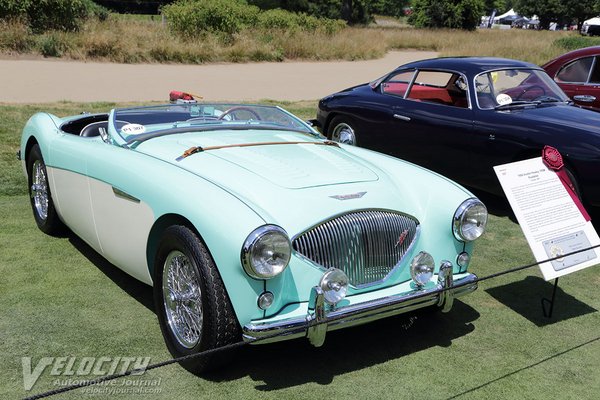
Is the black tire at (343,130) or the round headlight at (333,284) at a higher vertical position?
the round headlight at (333,284)

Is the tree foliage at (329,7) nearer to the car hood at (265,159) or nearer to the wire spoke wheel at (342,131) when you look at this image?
the wire spoke wheel at (342,131)

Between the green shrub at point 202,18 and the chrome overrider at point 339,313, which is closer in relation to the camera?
the chrome overrider at point 339,313

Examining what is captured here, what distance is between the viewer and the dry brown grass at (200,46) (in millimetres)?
16956

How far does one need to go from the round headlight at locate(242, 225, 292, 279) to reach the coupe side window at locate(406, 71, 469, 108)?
4482mm

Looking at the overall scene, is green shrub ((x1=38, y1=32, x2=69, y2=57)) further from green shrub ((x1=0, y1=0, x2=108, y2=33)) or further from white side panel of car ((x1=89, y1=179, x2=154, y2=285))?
white side panel of car ((x1=89, y1=179, x2=154, y2=285))

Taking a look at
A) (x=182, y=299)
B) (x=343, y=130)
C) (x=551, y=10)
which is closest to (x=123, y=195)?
(x=182, y=299)

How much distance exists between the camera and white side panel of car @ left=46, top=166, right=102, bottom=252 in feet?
13.4

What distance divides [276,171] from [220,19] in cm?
1899

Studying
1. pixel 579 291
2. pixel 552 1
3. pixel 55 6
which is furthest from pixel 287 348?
pixel 552 1

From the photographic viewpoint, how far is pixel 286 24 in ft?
86.3

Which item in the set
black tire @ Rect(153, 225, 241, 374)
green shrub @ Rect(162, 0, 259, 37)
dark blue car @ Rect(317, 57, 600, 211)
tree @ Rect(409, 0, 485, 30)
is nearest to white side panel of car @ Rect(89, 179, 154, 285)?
black tire @ Rect(153, 225, 241, 374)

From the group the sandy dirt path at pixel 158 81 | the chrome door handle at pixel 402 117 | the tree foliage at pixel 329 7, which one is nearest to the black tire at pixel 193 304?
the chrome door handle at pixel 402 117

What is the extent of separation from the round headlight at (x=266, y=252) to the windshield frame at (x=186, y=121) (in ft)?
5.02

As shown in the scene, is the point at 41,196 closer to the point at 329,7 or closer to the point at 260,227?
the point at 260,227
